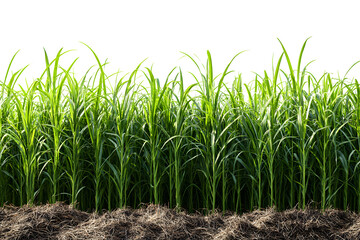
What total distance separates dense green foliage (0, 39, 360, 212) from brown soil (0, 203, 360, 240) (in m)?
0.22

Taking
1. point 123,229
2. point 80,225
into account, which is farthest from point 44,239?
point 123,229

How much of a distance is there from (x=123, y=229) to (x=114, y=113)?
118 centimetres

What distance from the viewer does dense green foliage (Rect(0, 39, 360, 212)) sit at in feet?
11.9

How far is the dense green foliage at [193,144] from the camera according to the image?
3.62m

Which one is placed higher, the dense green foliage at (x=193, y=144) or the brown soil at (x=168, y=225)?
the dense green foliage at (x=193, y=144)

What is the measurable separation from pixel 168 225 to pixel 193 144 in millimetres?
911

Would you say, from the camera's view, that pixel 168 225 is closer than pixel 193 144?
Yes

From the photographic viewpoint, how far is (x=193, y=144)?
3.81 m

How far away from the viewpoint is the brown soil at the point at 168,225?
10.3 ft

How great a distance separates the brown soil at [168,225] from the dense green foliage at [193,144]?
221 millimetres

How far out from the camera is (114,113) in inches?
150

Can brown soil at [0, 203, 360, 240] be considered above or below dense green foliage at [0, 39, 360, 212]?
below

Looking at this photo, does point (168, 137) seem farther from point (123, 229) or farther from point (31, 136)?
point (31, 136)

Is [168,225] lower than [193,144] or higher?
lower
